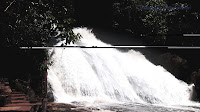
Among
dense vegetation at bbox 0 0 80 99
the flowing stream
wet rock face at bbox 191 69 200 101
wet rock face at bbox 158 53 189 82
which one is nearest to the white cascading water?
the flowing stream

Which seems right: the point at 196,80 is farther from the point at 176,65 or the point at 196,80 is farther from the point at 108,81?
the point at 108,81

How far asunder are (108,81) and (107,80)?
11 cm

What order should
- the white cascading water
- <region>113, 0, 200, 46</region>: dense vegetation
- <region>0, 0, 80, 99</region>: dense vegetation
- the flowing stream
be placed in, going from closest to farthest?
<region>0, 0, 80, 99</region>: dense vegetation → the flowing stream → the white cascading water → <region>113, 0, 200, 46</region>: dense vegetation

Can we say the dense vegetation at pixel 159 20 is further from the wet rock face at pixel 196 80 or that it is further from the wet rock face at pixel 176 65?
the wet rock face at pixel 196 80

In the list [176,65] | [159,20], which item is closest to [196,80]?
[176,65]

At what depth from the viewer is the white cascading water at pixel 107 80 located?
14.6 m

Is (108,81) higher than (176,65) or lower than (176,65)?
lower

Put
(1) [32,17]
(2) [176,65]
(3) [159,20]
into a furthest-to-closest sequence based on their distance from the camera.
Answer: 1. (3) [159,20]
2. (2) [176,65]
3. (1) [32,17]

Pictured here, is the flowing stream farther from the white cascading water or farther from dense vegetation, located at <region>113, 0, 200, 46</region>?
dense vegetation, located at <region>113, 0, 200, 46</region>

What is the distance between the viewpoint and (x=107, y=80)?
1641 cm

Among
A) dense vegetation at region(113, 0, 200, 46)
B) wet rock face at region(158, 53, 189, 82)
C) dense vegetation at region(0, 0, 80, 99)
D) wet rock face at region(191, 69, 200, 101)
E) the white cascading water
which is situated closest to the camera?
dense vegetation at region(0, 0, 80, 99)

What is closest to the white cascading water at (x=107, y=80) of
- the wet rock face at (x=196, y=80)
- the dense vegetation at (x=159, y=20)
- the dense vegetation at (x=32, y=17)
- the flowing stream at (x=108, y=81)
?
the flowing stream at (x=108, y=81)

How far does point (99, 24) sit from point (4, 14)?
79.4 ft

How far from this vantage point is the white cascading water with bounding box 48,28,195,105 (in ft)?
47.8
